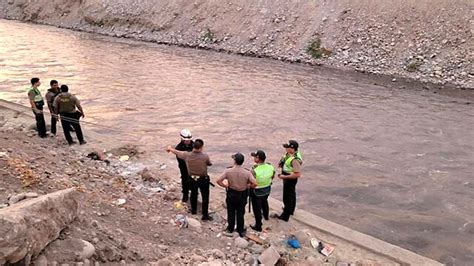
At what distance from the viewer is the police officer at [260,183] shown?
8.51 metres

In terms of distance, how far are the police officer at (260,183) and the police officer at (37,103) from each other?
7.25 metres

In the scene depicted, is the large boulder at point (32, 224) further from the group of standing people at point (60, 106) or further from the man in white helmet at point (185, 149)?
the group of standing people at point (60, 106)

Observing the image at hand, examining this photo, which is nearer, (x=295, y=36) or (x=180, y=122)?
(x=180, y=122)

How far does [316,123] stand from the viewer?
58.4ft

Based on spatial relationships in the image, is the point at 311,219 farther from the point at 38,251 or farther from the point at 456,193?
the point at 38,251

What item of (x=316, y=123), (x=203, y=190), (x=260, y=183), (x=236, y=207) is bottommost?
(x=316, y=123)

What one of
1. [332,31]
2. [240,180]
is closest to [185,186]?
[240,180]

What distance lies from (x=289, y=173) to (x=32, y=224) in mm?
5140

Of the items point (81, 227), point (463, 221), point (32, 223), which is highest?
point (32, 223)

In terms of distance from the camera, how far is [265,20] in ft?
110

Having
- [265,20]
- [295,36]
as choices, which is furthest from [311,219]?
[265,20]

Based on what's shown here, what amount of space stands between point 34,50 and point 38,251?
2972 cm

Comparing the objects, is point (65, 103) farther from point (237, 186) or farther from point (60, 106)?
point (237, 186)

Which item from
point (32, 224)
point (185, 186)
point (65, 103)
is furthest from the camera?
point (65, 103)
